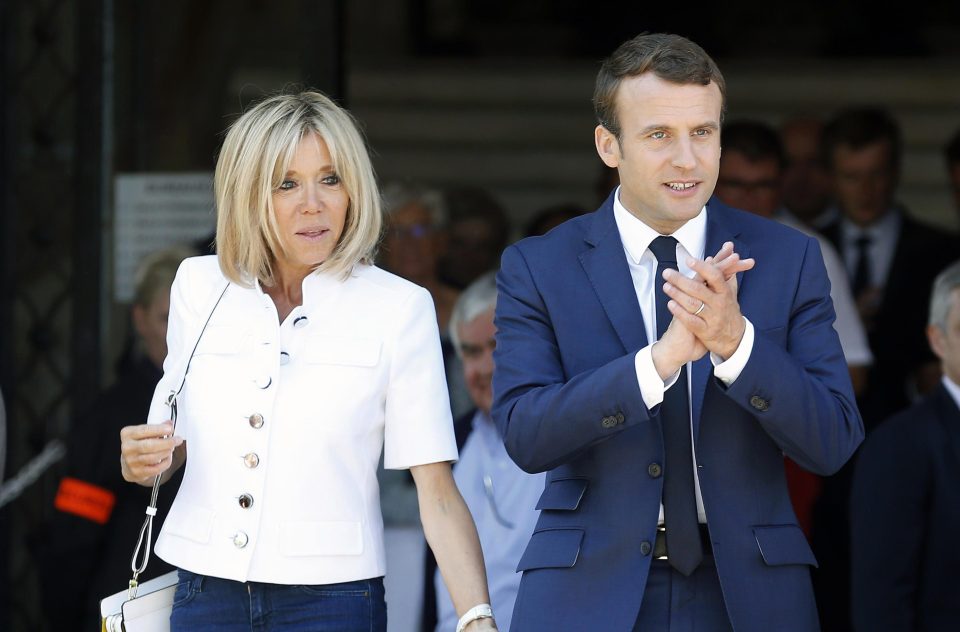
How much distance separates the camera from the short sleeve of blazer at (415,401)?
Result: 288 centimetres

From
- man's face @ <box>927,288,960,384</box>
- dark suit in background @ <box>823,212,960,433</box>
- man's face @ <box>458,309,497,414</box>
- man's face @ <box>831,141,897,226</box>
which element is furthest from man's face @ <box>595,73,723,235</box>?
man's face @ <box>831,141,897,226</box>

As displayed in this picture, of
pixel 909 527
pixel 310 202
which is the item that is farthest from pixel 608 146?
pixel 909 527

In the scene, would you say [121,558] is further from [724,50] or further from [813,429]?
[724,50]

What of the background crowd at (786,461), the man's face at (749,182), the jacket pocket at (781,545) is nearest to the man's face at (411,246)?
the background crowd at (786,461)

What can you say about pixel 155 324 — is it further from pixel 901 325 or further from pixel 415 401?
pixel 901 325

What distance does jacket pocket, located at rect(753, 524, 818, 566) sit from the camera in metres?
2.58

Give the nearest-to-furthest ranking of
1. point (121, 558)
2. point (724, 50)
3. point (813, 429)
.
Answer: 1. point (813, 429)
2. point (121, 558)
3. point (724, 50)

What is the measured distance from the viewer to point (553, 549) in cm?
265

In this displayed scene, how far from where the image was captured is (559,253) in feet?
9.20

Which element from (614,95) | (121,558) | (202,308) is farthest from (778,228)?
(121,558)

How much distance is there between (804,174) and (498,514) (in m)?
3.10

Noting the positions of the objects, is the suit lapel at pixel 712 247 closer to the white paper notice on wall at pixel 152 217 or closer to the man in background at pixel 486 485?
the man in background at pixel 486 485

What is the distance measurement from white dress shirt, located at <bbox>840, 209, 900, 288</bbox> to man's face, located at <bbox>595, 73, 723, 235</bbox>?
3283 millimetres

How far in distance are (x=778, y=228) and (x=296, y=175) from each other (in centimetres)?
93
